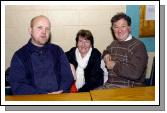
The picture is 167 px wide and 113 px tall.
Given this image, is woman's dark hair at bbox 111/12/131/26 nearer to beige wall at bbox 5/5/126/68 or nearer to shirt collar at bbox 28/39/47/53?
beige wall at bbox 5/5/126/68

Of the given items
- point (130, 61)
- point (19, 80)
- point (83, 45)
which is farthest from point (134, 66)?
point (19, 80)

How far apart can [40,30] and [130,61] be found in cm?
86

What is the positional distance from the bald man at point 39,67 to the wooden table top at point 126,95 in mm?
421

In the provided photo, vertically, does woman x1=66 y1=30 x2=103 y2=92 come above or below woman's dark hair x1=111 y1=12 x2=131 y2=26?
below

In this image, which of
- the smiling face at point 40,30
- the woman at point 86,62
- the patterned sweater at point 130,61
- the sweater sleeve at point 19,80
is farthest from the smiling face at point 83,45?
the sweater sleeve at point 19,80

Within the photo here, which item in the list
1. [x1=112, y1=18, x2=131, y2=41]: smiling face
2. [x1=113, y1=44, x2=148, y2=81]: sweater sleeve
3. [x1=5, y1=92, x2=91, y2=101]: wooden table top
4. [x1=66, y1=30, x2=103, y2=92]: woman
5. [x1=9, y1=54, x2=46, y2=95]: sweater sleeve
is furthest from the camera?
[x1=66, y1=30, x2=103, y2=92]: woman

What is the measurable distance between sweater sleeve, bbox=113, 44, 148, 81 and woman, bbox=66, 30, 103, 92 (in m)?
0.27

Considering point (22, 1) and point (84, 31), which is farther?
point (84, 31)

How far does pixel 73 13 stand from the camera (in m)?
2.84

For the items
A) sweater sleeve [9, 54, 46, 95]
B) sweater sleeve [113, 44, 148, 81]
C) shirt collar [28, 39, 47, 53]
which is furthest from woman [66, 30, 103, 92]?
sweater sleeve [9, 54, 46, 95]

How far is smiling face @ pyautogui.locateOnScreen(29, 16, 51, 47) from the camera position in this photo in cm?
232

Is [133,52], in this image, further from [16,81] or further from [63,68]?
[16,81]

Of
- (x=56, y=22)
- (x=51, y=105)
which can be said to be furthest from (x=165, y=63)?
(x=56, y=22)

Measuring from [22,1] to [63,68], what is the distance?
698mm
